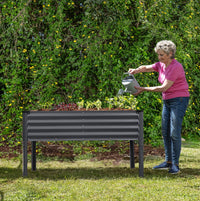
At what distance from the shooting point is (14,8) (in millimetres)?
5484

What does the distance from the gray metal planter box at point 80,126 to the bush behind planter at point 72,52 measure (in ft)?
5.83

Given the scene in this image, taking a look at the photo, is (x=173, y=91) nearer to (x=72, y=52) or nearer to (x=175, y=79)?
(x=175, y=79)

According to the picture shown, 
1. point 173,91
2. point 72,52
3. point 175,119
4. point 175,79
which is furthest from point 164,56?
point 72,52

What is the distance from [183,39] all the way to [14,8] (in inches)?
119

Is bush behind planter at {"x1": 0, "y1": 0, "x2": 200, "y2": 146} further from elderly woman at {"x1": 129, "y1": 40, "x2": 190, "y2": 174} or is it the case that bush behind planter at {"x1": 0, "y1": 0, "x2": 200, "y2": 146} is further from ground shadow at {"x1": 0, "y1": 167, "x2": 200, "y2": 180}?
elderly woman at {"x1": 129, "y1": 40, "x2": 190, "y2": 174}

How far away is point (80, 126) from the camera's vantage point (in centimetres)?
353

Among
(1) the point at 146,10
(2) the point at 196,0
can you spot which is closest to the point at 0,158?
(1) the point at 146,10

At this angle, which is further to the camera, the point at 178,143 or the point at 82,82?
the point at 82,82

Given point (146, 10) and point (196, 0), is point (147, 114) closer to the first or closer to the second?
point (146, 10)

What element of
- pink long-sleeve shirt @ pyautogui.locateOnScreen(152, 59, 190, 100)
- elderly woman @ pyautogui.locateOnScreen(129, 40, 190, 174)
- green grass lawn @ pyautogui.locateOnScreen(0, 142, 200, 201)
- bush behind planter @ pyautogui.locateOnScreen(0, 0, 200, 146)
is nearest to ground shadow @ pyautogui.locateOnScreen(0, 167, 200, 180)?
green grass lawn @ pyautogui.locateOnScreen(0, 142, 200, 201)

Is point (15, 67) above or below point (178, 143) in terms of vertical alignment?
above

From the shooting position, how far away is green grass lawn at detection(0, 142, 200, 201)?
2901 mm

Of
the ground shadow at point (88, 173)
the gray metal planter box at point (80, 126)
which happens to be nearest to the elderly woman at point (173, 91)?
the ground shadow at point (88, 173)

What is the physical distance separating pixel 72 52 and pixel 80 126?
2.20 meters
